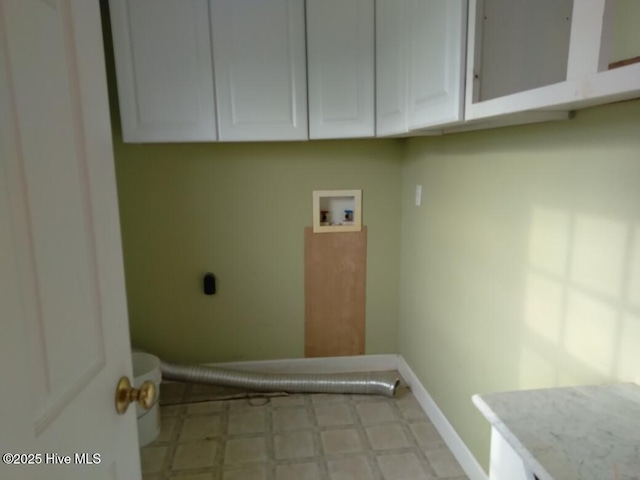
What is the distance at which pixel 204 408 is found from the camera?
2449 millimetres

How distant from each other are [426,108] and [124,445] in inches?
50.5

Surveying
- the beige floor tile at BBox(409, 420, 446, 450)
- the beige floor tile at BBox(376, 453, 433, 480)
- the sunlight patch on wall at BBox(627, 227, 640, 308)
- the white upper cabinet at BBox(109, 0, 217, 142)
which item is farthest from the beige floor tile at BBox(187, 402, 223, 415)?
the sunlight patch on wall at BBox(627, 227, 640, 308)

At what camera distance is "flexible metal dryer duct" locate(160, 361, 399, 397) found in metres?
2.55

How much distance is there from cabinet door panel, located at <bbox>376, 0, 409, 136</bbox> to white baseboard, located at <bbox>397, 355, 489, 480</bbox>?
138 centimetres

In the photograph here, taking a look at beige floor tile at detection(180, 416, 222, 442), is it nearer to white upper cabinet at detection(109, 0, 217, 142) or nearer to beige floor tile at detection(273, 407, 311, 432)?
beige floor tile at detection(273, 407, 311, 432)

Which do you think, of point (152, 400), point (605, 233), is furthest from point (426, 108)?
point (152, 400)

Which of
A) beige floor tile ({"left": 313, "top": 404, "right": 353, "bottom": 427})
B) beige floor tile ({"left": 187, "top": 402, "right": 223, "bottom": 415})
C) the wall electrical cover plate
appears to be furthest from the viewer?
the wall electrical cover plate

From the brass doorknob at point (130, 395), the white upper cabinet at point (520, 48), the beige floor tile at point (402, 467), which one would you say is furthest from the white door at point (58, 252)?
the beige floor tile at point (402, 467)

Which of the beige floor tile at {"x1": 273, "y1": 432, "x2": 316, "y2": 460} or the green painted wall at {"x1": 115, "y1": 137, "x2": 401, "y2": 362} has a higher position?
the green painted wall at {"x1": 115, "y1": 137, "x2": 401, "y2": 362}

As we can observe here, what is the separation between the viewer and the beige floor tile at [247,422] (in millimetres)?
2250

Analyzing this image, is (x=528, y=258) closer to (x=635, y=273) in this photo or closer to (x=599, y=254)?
(x=599, y=254)

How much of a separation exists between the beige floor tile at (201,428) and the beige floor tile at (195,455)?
0.06 metres

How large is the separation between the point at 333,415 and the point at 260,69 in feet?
5.92

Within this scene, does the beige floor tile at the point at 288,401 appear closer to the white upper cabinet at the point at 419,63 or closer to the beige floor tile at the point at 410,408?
the beige floor tile at the point at 410,408
